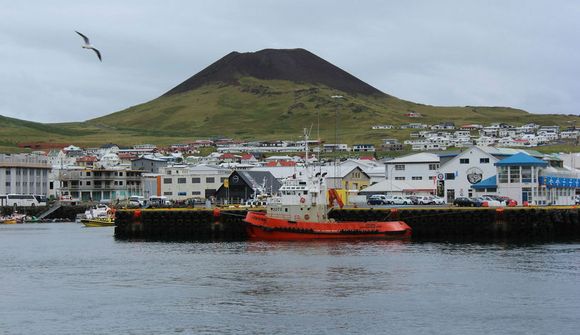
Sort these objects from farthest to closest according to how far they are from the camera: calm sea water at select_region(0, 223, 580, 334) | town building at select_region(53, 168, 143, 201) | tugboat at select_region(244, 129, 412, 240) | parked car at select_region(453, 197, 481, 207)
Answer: town building at select_region(53, 168, 143, 201)
parked car at select_region(453, 197, 481, 207)
tugboat at select_region(244, 129, 412, 240)
calm sea water at select_region(0, 223, 580, 334)

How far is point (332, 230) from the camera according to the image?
74.2 metres

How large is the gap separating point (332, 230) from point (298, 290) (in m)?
28.7

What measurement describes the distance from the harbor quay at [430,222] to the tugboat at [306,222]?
3.49m

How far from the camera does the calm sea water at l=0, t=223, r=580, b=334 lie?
123 feet

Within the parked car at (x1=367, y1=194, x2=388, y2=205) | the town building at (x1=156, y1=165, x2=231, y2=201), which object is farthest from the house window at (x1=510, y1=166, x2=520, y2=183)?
the town building at (x1=156, y1=165, x2=231, y2=201)

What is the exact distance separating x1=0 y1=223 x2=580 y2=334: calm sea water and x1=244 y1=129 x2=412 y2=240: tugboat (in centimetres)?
548

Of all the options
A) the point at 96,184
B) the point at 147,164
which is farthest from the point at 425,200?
the point at 147,164

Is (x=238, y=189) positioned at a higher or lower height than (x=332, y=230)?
higher

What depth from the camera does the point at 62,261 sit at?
62.1 m

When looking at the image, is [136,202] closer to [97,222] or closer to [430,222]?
[97,222]

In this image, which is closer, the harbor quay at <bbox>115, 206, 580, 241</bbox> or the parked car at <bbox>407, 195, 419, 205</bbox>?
the harbor quay at <bbox>115, 206, 580, 241</bbox>

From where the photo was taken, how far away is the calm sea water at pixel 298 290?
37.3 m

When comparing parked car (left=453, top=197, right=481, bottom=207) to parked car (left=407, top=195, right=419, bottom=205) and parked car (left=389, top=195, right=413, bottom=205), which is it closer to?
parked car (left=407, top=195, right=419, bottom=205)

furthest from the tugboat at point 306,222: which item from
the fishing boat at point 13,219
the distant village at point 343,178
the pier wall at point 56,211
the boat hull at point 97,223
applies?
the pier wall at point 56,211
